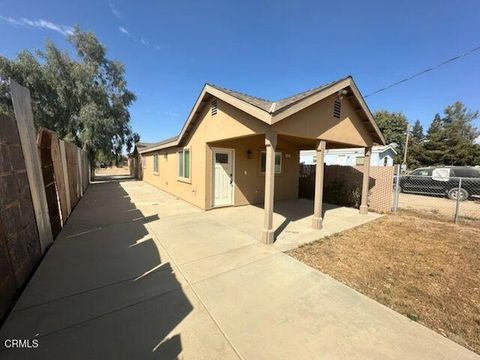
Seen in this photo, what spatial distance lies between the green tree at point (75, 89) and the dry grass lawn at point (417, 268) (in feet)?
72.0

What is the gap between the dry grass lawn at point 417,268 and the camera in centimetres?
266

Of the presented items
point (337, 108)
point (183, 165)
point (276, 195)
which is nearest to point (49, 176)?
point (183, 165)

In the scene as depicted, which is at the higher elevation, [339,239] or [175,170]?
[175,170]

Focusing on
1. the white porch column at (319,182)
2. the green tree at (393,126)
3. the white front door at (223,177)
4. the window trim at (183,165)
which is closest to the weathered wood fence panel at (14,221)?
the white front door at (223,177)

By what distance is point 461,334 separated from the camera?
92.7 inches

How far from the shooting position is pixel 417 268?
3.86 m

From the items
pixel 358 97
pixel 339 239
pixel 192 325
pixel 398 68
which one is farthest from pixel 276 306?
pixel 398 68

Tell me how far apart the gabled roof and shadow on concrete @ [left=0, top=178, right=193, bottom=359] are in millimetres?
3680

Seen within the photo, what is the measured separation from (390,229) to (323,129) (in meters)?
3.58

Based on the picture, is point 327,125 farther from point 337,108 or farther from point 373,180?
point 373,180

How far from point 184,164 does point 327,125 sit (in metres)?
6.31

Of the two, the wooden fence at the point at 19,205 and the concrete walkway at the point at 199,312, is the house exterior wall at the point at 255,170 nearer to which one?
the concrete walkway at the point at 199,312

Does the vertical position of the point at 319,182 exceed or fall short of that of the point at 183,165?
it falls short

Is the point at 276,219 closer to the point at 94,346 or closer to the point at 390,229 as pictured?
the point at 390,229
